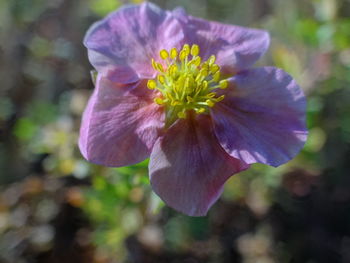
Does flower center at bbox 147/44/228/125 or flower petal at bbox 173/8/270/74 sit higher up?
flower petal at bbox 173/8/270/74

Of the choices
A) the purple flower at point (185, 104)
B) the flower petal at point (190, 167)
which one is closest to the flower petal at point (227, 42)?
the purple flower at point (185, 104)

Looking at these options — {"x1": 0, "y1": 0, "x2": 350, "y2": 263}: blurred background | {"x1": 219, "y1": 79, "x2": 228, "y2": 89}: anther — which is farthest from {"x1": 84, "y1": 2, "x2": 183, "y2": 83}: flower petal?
{"x1": 0, "y1": 0, "x2": 350, "y2": 263}: blurred background

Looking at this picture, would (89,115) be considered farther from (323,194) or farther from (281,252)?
(323,194)

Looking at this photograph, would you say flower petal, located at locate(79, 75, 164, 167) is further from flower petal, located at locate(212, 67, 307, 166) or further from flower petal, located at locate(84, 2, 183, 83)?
flower petal, located at locate(212, 67, 307, 166)

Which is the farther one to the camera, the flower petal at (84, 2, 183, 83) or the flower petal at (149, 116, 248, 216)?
the flower petal at (84, 2, 183, 83)

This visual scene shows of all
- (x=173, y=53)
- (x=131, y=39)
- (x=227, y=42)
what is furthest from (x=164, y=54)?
(x=227, y=42)

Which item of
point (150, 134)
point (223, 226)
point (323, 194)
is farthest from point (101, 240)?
point (323, 194)

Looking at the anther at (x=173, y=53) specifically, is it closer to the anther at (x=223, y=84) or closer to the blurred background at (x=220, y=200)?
the anther at (x=223, y=84)
